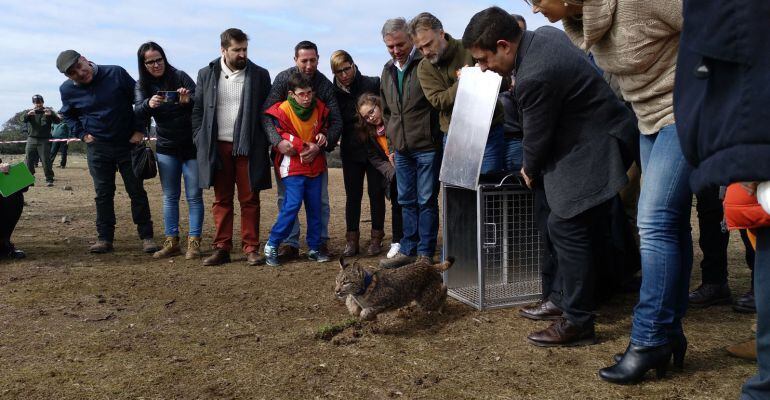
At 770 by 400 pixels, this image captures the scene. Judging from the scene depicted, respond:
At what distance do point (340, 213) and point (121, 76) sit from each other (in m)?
3.73

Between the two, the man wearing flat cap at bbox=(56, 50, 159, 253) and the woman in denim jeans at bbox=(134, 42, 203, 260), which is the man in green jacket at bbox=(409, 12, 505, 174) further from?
the man wearing flat cap at bbox=(56, 50, 159, 253)

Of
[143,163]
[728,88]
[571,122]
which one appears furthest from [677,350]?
[143,163]

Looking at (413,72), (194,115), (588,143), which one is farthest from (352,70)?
(588,143)

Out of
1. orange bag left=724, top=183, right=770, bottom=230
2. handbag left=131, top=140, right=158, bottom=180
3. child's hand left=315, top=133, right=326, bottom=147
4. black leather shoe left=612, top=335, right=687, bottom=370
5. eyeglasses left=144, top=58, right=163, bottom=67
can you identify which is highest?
eyeglasses left=144, top=58, right=163, bottom=67

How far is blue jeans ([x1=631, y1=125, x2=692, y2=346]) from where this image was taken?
2828 millimetres

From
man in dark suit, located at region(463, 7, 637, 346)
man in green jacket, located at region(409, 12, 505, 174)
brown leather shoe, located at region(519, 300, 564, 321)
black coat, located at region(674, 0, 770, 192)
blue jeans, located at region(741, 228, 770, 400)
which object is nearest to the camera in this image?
black coat, located at region(674, 0, 770, 192)

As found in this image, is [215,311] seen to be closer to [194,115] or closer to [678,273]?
[194,115]

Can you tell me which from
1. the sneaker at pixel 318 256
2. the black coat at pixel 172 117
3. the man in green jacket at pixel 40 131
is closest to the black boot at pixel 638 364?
the sneaker at pixel 318 256

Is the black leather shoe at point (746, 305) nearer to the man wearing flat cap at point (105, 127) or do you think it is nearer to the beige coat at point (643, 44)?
the beige coat at point (643, 44)

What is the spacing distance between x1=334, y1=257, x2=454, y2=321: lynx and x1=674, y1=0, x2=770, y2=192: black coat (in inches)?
102

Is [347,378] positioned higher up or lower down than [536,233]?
lower down

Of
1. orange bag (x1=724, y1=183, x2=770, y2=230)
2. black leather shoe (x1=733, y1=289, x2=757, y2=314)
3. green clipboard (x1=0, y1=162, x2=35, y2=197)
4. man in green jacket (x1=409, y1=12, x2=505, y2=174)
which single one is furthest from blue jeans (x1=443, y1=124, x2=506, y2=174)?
green clipboard (x1=0, y1=162, x2=35, y2=197)

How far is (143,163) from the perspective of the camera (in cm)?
634

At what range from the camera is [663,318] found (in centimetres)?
292
